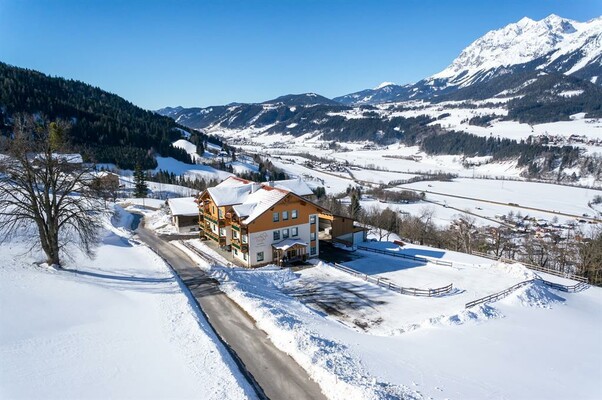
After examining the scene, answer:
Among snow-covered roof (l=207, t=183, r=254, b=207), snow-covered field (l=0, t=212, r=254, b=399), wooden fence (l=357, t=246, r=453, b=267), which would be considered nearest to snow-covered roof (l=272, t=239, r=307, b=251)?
snow-covered roof (l=207, t=183, r=254, b=207)

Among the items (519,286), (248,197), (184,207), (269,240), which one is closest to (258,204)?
(248,197)

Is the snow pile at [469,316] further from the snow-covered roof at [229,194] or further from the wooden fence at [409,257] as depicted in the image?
the snow-covered roof at [229,194]

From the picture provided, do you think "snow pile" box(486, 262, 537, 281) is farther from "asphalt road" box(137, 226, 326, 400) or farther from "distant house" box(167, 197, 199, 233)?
"distant house" box(167, 197, 199, 233)

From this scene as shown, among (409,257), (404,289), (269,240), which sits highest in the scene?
(269,240)

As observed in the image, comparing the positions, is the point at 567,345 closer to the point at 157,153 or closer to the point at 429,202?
the point at 429,202

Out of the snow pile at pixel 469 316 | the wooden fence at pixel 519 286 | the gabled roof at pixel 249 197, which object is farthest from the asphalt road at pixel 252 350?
the wooden fence at pixel 519 286

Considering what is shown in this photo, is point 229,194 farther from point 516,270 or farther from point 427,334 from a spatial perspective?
point 516,270
